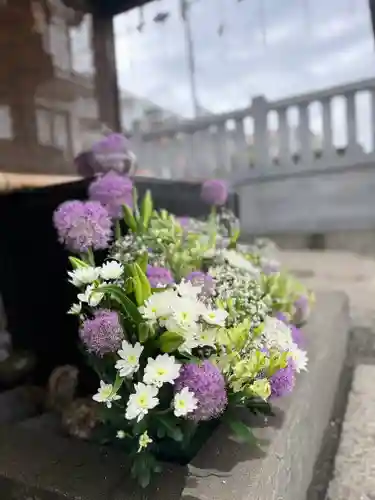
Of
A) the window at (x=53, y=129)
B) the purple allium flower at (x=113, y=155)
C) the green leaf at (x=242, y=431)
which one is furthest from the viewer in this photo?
the window at (x=53, y=129)

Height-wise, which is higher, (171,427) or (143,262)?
(143,262)

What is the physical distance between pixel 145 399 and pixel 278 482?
0.25 metres

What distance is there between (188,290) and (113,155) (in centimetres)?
59

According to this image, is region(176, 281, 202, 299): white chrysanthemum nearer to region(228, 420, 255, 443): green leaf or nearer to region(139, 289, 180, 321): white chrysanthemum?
region(139, 289, 180, 321): white chrysanthemum

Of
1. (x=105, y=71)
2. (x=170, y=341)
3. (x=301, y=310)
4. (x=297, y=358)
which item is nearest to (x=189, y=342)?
(x=170, y=341)

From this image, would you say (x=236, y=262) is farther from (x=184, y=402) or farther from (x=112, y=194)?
(x=184, y=402)

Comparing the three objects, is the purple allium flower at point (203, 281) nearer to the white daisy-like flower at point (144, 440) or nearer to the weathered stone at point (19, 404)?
the white daisy-like flower at point (144, 440)

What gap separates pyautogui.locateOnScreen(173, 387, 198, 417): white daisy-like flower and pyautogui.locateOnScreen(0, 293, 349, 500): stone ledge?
0.11m

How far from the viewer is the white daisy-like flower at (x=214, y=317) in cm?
65

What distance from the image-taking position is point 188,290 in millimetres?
687

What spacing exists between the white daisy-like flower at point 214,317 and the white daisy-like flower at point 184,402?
97 mm

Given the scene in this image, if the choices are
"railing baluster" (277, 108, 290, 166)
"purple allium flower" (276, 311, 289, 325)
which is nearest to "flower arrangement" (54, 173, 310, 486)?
"purple allium flower" (276, 311, 289, 325)

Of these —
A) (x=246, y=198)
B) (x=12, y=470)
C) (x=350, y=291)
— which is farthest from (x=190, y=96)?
(x=12, y=470)

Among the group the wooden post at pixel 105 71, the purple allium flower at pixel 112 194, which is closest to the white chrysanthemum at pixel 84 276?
the purple allium flower at pixel 112 194
